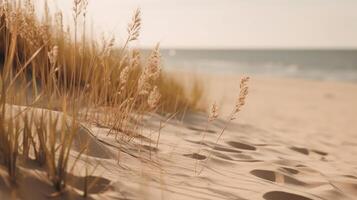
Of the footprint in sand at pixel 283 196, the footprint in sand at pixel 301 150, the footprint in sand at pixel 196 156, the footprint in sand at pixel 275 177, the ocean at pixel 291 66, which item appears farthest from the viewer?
the ocean at pixel 291 66

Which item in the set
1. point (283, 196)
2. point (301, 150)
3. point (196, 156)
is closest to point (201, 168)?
point (196, 156)

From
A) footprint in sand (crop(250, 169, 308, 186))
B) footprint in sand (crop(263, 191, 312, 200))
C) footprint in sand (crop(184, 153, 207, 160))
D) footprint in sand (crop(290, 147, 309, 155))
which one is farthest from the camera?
footprint in sand (crop(290, 147, 309, 155))

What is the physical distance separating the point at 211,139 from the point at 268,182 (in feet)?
3.49

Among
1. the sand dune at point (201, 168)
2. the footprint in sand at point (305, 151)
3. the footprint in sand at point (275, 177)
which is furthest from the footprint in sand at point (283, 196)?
the footprint in sand at point (305, 151)

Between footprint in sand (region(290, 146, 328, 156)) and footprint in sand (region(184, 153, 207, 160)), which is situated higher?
footprint in sand (region(184, 153, 207, 160))

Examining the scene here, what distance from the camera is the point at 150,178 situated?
190cm

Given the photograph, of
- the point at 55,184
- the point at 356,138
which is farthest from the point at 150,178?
the point at 356,138

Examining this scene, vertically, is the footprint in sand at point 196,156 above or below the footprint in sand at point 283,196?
above

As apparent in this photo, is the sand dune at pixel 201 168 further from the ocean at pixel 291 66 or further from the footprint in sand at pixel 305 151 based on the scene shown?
the ocean at pixel 291 66

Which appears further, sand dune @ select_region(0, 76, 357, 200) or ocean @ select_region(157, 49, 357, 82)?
ocean @ select_region(157, 49, 357, 82)

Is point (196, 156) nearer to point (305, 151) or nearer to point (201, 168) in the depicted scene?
point (201, 168)

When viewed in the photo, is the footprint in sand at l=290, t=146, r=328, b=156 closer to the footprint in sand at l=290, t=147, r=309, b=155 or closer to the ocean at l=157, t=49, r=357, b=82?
the footprint in sand at l=290, t=147, r=309, b=155

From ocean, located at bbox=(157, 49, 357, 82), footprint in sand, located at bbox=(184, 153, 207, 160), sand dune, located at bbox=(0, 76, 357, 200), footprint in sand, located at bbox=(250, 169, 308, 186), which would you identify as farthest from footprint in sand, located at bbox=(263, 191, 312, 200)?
ocean, located at bbox=(157, 49, 357, 82)

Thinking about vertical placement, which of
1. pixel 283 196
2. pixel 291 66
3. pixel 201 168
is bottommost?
pixel 283 196
